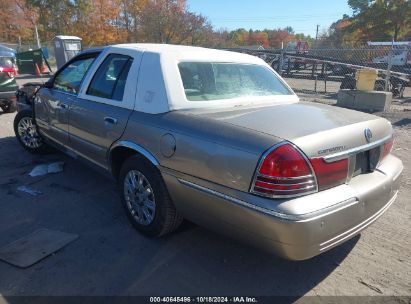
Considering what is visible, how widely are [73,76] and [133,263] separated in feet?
8.49

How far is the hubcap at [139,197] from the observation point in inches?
134

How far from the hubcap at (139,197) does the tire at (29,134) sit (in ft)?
8.89

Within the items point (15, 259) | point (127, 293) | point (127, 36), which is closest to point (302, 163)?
point (127, 293)

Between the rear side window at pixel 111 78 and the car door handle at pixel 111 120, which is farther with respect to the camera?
the rear side window at pixel 111 78

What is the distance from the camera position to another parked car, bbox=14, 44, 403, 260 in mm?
2486

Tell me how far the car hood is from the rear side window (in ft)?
3.28

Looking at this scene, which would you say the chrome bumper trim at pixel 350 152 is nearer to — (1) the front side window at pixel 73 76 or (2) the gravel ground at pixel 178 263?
A: (2) the gravel ground at pixel 178 263

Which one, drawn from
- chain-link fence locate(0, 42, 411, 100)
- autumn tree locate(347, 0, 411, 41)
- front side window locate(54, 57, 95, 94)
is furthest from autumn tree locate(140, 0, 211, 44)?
front side window locate(54, 57, 95, 94)

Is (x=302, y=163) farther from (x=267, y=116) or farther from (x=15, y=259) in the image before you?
(x=15, y=259)

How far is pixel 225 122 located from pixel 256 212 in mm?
737

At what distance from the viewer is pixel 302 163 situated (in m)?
2.48

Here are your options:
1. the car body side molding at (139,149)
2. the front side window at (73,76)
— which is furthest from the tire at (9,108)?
the car body side molding at (139,149)

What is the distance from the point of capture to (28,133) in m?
5.88

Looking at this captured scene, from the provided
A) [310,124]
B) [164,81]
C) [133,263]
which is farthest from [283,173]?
[133,263]
